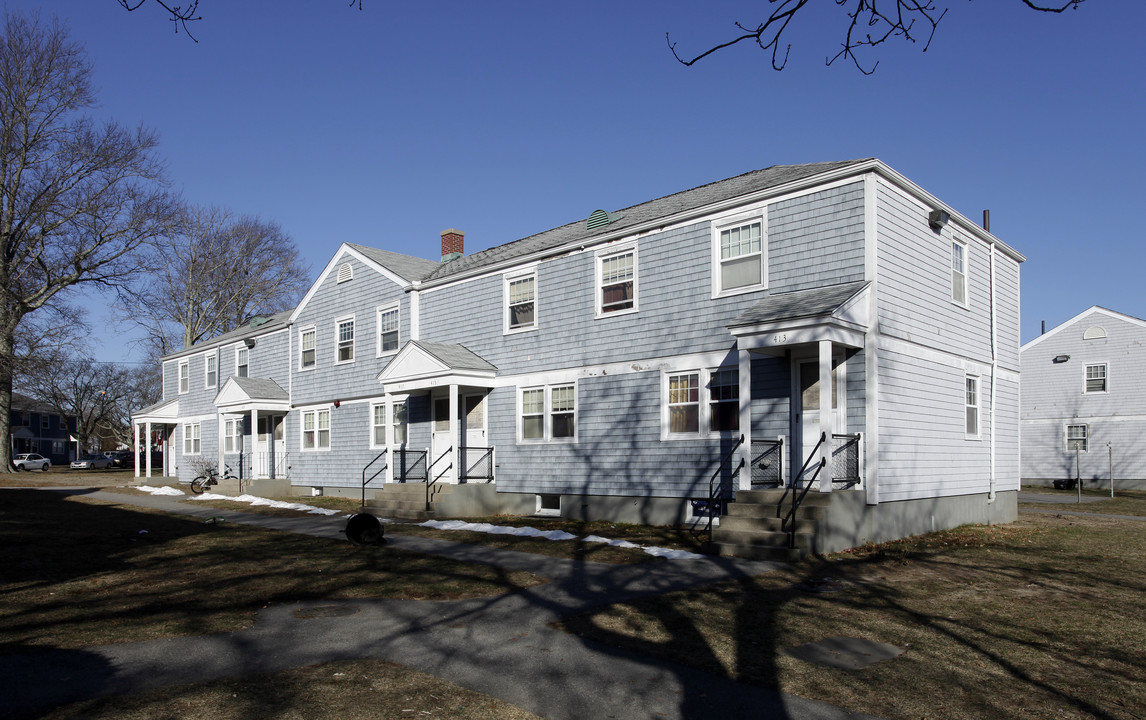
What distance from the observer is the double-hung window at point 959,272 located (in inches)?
618

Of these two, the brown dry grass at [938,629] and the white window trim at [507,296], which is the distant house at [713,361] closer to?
the white window trim at [507,296]

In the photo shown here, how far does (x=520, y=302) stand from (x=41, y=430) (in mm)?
88112

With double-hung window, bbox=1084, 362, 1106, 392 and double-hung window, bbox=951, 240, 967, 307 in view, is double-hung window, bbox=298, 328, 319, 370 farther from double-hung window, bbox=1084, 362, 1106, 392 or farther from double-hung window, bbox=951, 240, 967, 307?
double-hung window, bbox=1084, 362, 1106, 392

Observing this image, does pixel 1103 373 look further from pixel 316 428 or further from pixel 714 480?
pixel 316 428

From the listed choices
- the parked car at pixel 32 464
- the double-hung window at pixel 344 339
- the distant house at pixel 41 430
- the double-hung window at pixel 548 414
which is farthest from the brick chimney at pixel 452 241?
the distant house at pixel 41 430

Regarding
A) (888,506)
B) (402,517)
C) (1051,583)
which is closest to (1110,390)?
(888,506)

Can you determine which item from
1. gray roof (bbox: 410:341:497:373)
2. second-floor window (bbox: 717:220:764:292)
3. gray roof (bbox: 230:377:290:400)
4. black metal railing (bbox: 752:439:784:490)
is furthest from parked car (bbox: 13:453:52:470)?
black metal railing (bbox: 752:439:784:490)

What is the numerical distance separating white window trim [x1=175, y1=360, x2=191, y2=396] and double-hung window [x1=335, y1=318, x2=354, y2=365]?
43.0 feet

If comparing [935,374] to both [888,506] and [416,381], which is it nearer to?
[888,506]

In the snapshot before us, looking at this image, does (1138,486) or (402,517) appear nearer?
(402,517)

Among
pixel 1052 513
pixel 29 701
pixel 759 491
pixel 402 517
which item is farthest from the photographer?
pixel 1052 513

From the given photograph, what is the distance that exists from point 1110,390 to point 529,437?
88.6 ft

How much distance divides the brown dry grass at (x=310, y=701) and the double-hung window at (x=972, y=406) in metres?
13.3

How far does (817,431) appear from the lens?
13.2 metres
